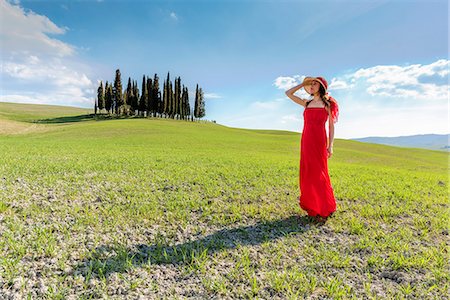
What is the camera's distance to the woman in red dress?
614cm

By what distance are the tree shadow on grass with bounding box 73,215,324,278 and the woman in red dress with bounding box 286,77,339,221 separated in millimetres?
694

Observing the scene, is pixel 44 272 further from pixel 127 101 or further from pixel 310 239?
pixel 127 101

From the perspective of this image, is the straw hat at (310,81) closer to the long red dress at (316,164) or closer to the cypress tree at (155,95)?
the long red dress at (316,164)

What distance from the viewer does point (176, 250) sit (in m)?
4.72

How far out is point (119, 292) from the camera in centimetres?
348

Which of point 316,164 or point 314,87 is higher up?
point 314,87

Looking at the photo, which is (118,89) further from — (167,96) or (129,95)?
(167,96)

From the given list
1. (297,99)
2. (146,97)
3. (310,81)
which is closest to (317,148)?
(297,99)

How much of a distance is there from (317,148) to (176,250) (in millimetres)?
3914

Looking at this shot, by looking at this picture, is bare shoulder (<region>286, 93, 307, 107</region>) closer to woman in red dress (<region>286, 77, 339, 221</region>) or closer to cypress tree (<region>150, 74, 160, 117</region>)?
woman in red dress (<region>286, 77, 339, 221</region>)

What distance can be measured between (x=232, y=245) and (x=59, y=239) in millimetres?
3243

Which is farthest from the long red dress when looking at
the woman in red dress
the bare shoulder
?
the bare shoulder

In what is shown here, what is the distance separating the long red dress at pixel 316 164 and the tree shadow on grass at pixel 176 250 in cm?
65

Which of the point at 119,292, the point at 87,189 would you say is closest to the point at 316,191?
the point at 119,292
